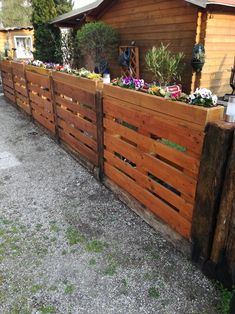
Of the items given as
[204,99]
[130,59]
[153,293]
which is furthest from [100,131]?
[130,59]

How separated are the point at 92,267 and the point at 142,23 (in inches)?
337

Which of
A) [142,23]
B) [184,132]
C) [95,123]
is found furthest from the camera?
[142,23]

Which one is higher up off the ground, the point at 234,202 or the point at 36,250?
the point at 234,202

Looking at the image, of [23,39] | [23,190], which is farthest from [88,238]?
[23,39]

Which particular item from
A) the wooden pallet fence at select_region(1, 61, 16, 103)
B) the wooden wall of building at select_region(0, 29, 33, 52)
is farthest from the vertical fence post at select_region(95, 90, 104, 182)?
the wooden wall of building at select_region(0, 29, 33, 52)

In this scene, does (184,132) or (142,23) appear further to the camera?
(142,23)

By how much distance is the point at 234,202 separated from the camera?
213 centimetres

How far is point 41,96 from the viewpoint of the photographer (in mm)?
6109

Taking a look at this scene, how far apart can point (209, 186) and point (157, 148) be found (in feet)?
2.54

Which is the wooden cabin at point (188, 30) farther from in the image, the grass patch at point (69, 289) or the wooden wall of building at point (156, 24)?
the grass patch at point (69, 289)

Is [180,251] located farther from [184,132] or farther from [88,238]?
[184,132]

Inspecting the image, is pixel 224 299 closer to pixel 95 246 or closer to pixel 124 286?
pixel 124 286

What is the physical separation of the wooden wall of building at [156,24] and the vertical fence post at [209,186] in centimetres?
629

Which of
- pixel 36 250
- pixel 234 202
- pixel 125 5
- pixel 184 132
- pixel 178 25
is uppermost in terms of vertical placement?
pixel 125 5
